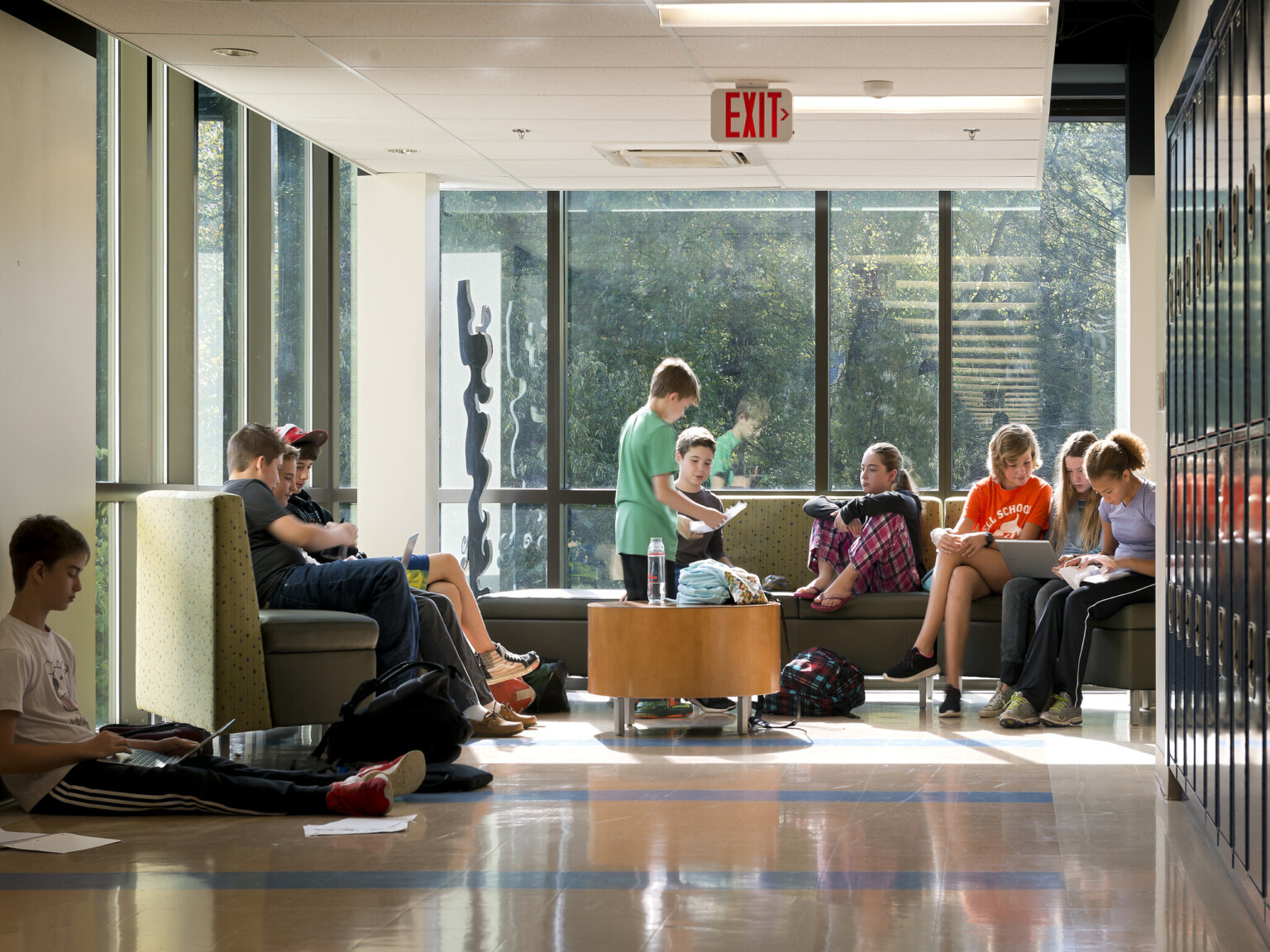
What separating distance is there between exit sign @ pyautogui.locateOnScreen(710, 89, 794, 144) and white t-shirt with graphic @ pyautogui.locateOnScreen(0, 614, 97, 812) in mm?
3253

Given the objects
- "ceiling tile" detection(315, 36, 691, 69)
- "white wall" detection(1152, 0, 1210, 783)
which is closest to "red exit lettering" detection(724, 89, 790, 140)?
"ceiling tile" detection(315, 36, 691, 69)

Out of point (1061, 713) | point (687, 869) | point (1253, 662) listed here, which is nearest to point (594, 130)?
point (1061, 713)

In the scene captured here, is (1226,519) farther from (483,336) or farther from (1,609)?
(483,336)

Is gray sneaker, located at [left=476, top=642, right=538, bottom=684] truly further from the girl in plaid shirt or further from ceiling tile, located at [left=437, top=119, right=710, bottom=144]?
ceiling tile, located at [left=437, top=119, right=710, bottom=144]

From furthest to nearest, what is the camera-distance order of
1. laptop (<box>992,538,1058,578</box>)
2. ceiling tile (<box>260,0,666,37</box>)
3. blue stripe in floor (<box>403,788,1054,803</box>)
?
laptop (<box>992,538,1058,578</box>) → ceiling tile (<box>260,0,666,37</box>) → blue stripe in floor (<box>403,788,1054,803</box>)

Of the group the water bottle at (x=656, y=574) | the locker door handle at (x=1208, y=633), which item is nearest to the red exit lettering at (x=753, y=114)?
the water bottle at (x=656, y=574)

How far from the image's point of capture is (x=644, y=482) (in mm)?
6629

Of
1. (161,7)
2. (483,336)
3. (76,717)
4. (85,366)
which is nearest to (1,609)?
(76,717)

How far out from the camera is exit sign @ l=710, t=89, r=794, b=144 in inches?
238

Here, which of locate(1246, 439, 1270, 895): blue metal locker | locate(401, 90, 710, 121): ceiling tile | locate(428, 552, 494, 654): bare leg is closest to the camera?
locate(1246, 439, 1270, 895): blue metal locker

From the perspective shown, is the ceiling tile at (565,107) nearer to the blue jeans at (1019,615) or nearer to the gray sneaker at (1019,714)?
the blue jeans at (1019,615)

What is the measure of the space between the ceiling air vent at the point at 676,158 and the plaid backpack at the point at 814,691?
2.56 metres

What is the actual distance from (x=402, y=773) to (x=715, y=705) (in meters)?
2.63

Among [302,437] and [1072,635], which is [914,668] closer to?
[1072,635]
